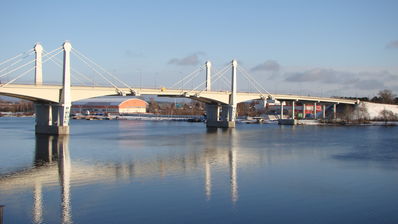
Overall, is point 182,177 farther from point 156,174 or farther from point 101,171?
point 101,171

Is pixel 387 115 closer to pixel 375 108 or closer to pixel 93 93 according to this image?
pixel 375 108

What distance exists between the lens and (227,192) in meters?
13.5

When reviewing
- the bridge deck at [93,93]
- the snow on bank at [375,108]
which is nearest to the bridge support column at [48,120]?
the bridge deck at [93,93]

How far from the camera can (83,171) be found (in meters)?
17.2

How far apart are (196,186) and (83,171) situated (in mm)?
4987

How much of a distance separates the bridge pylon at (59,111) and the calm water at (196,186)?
8.20m

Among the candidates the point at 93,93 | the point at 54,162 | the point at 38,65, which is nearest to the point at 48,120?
the point at 93,93

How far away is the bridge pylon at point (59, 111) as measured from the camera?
3206 centimetres

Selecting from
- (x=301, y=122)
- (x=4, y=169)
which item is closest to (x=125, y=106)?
(x=301, y=122)

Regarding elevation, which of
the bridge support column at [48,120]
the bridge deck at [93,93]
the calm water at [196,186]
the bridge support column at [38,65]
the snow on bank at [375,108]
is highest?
the bridge support column at [38,65]

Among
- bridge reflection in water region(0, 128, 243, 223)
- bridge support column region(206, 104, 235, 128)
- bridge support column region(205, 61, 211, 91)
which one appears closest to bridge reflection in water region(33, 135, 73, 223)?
bridge reflection in water region(0, 128, 243, 223)

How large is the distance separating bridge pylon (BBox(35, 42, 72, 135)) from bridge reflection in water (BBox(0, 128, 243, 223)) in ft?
25.0

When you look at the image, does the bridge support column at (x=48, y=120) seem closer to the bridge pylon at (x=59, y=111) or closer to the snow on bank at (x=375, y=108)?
the bridge pylon at (x=59, y=111)

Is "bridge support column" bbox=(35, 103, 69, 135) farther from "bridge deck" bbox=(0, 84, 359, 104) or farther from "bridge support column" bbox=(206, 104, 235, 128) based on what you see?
"bridge support column" bbox=(206, 104, 235, 128)
